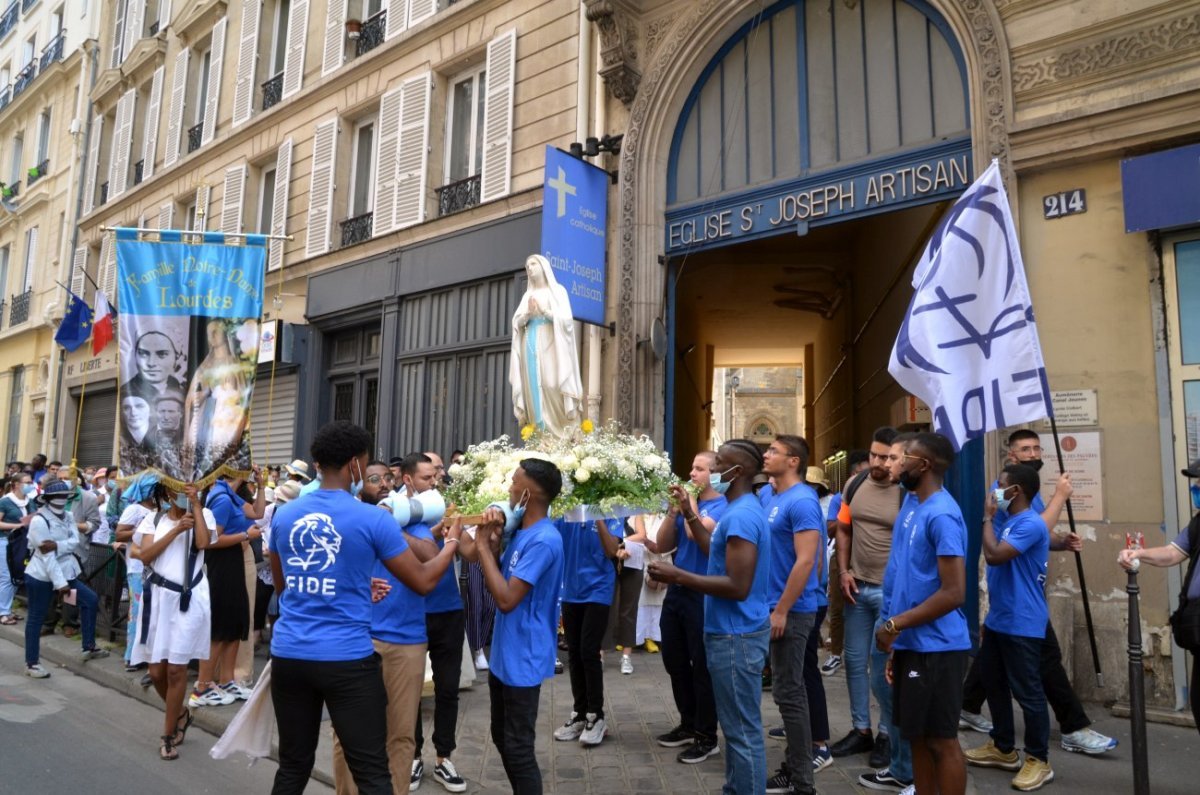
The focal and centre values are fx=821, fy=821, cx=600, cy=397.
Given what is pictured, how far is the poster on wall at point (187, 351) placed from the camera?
6043 mm

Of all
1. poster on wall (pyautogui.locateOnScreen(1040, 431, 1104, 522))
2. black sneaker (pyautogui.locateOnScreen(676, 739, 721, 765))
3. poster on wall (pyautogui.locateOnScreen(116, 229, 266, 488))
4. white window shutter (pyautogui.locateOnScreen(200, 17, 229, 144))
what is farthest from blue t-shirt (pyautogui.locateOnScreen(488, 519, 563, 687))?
white window shutter (pyautogui.locateOnScreen(200, 17, 229, 144))

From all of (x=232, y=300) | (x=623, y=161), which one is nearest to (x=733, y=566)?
(x=232, y=300)

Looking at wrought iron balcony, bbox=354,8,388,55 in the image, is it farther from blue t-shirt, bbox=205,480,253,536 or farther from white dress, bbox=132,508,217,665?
white dress, bbox=132,508,217,665

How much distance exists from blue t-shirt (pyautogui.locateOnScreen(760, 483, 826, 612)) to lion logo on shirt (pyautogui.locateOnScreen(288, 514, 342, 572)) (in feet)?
8.01

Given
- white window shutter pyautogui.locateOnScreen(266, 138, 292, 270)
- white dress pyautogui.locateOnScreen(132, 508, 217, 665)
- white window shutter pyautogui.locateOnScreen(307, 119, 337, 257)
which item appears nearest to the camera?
white dress pyautogui.locateOnScreen(132, 508, 217, 665)

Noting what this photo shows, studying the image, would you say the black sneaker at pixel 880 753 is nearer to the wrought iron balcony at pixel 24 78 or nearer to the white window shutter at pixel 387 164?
the white window shutter at pixel 387 164

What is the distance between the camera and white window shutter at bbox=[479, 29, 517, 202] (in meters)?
11.6

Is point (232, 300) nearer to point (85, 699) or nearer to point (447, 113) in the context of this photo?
point (85, 699)

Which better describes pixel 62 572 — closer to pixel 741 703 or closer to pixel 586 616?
pixel 586 616

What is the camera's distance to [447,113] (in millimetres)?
12961

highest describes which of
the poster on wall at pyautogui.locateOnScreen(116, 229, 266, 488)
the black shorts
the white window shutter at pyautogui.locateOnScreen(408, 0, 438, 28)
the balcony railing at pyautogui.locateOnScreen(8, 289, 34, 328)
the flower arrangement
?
the white window shutter at pyautogui.locateOnScreen(408, 0, 438, 28)

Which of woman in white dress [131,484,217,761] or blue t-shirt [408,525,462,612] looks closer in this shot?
blue t-shirt [408,525,462,612]

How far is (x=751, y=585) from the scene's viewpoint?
388 cm

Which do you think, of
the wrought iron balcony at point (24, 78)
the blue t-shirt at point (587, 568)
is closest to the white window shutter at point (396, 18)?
the blue t-shirt at point (587, 568)
